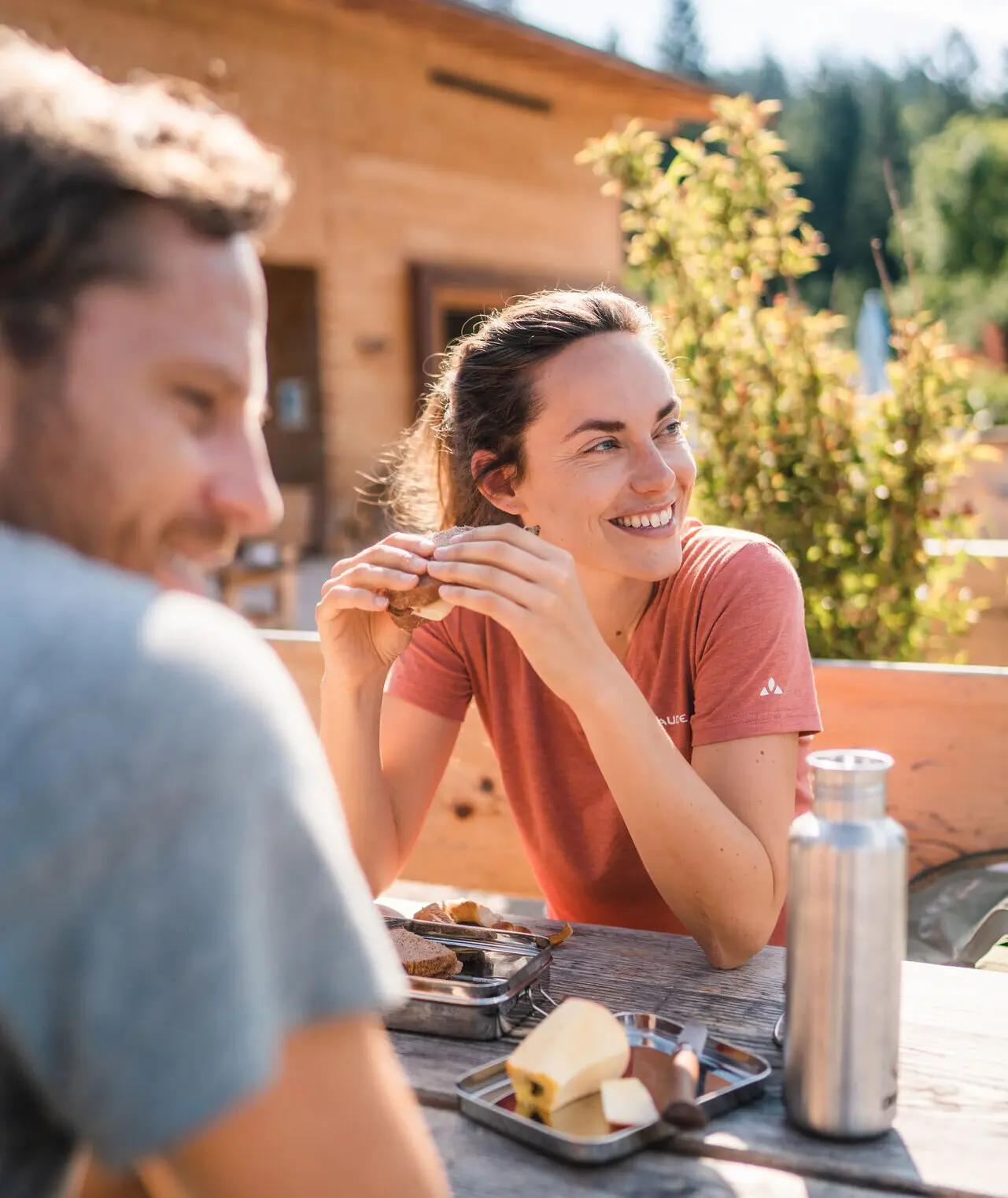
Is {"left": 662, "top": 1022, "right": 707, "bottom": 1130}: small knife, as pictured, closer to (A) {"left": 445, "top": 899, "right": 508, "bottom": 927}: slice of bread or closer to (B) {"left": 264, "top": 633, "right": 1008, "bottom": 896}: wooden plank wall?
(A) {"left": 445, "top": 899, "right": 508, "bottom": 927}: slice of bread

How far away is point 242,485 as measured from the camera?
89 cm

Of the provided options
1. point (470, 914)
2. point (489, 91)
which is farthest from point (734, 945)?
point (489, 91)

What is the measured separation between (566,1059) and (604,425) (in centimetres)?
124

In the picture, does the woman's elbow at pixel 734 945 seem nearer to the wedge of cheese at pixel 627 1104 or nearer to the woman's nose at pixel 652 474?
the wedge of cheese at pixel 627 1104

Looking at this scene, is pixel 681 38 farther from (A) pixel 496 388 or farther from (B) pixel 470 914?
(B) pixel 470 914

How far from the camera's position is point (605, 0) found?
201ft

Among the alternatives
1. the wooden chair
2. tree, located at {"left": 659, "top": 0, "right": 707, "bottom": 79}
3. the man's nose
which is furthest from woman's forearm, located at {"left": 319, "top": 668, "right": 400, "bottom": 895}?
tree, located at {"left": 659, "top": 0, "right": 707, "bottom": 79}

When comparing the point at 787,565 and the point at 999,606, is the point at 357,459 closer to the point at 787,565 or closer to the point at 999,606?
the point at 999,606

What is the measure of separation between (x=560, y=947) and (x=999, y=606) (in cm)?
291

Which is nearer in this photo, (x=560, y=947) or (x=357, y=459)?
(x=560, y=947)

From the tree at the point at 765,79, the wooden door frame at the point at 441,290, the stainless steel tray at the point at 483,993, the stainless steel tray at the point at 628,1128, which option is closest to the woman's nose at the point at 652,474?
the stainless steel tray at the point at 483,993

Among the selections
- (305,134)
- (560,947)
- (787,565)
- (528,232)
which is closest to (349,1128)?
Answer: (560,947)

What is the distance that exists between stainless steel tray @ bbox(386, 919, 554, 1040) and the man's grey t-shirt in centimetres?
→ 75

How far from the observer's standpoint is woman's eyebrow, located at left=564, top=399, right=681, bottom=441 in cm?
218
